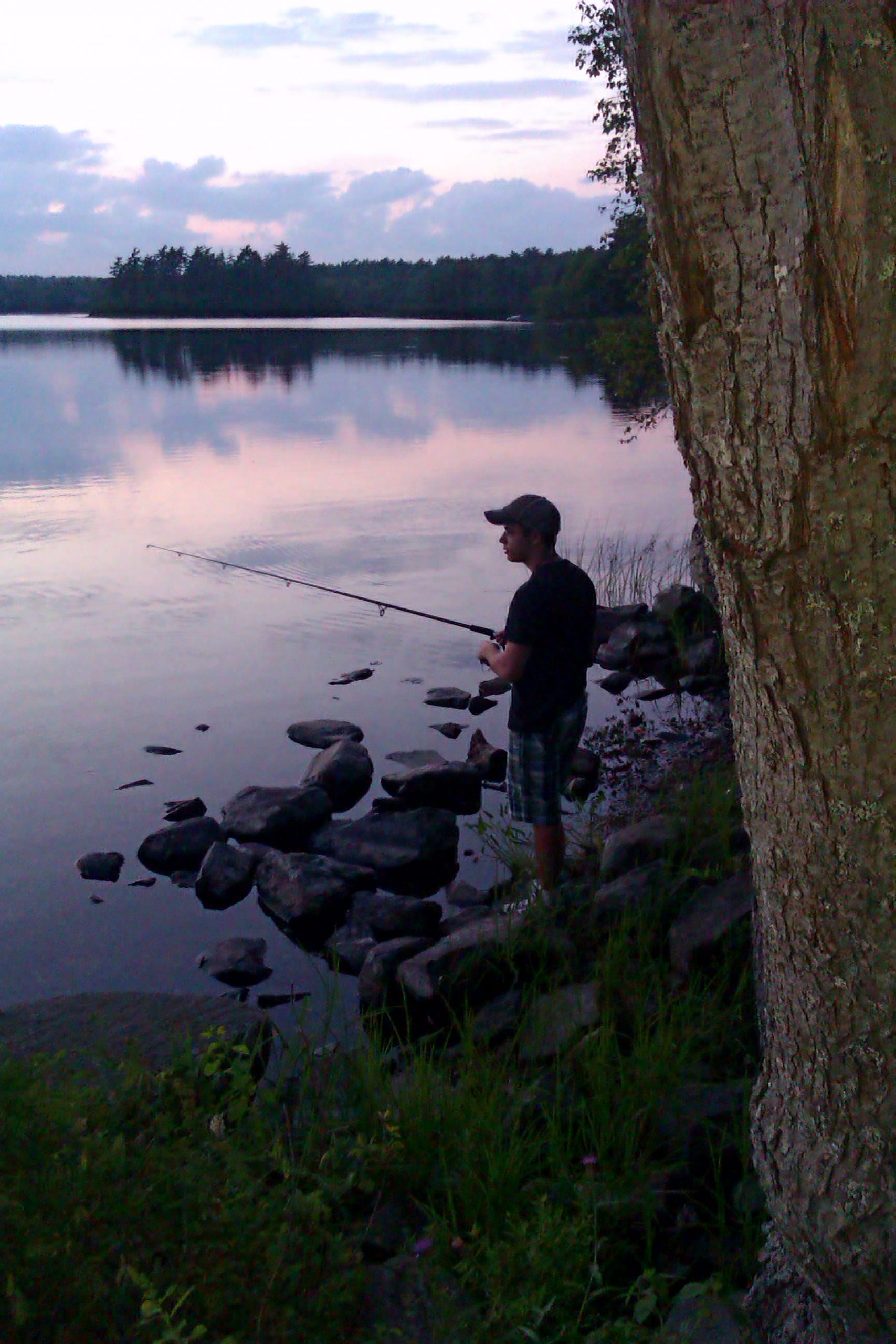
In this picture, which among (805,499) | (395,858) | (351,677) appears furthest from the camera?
(351,677)

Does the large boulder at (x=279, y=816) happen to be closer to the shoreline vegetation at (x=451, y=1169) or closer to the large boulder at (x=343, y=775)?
the large boulder at (x=343, y=775)

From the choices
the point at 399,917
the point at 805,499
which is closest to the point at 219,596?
the point at 399,917

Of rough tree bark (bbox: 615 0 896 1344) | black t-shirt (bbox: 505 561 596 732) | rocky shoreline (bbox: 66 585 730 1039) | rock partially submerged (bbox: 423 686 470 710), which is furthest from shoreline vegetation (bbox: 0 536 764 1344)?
rock partially submerged (bbox: 423 686 470 710)

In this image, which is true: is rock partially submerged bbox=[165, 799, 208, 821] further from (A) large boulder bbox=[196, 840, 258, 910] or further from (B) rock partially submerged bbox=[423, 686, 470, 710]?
(B) rock partially submerged bbox=[423, 686, 470, 710]

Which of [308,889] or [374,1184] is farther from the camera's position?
[308,889]

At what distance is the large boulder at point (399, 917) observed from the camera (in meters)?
6.48

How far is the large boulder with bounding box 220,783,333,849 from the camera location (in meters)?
7.69

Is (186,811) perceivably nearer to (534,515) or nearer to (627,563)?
(534,515)

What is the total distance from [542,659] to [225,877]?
9.26ft

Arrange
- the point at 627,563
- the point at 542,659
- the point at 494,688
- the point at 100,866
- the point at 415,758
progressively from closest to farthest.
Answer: the point at 542,659, the point at 100,866, the point at 415,758, the point at 494,688, the point at 627,563

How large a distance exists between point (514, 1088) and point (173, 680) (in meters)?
8.42

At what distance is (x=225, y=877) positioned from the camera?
7.13 meters

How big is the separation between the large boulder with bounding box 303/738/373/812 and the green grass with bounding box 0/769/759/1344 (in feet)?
12.3

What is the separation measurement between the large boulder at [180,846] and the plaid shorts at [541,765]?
2656 millimetres
